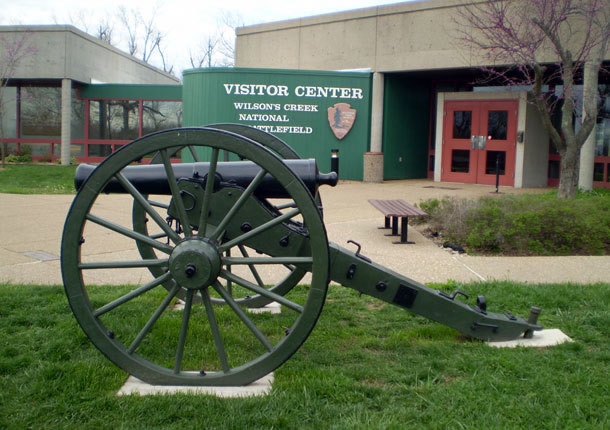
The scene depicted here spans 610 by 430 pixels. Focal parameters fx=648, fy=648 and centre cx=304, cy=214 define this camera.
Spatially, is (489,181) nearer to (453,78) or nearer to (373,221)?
(453,78)

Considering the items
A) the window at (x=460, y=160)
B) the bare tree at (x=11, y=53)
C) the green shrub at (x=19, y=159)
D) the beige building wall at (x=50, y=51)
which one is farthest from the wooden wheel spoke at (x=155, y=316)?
the green shrub at (x=19, y=159)

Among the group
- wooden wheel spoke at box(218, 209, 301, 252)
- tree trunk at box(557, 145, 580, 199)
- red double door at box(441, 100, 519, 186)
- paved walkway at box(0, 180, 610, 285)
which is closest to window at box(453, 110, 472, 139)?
red double door at box(441, 100, 519, 186)

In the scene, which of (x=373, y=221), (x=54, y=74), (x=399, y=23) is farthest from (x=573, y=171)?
(x=54, y=74)

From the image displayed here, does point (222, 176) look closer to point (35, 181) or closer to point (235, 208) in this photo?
point (235, 208)

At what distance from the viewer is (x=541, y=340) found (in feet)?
14.6

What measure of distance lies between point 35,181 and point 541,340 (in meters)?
15.8

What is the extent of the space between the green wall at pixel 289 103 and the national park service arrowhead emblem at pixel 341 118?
121 millimetres

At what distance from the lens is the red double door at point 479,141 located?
17998mm

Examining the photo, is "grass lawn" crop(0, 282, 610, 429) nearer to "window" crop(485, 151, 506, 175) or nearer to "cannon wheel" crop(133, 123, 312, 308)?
"cannon wheel" crop(133, 123, 312, 308)

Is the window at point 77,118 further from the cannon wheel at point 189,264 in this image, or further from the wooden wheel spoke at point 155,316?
the wooden wheel spoke at point 155,316

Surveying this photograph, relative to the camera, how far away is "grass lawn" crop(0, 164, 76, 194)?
47.9 ft

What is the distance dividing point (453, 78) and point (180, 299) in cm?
1671

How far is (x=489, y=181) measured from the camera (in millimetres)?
18406

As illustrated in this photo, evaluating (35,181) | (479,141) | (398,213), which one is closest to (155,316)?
(398,213)
